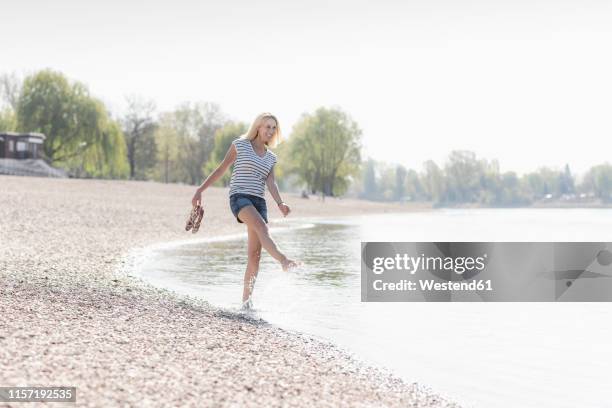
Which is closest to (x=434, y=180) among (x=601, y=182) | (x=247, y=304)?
(x=601, y=182)

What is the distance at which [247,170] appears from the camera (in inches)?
280

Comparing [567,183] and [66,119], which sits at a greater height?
[66,119]

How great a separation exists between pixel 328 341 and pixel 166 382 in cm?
253

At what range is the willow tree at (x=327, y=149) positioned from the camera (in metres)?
80.8

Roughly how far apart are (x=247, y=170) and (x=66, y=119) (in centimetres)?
6021

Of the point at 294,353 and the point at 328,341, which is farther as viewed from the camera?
the point at 328,341

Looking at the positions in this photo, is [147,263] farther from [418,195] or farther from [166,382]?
[418,195]

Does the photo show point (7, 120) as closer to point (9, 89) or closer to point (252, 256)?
point (9, 89)

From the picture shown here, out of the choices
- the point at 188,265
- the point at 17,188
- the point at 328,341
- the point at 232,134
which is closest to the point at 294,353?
the point at 328,341

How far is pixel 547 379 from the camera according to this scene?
5203mm

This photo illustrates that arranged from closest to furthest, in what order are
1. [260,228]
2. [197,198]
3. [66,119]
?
[260,228]
[197,198]
[66,119]

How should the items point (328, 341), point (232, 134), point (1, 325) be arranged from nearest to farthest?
point (1, 325) < point (328, 341) < point (232, 134)

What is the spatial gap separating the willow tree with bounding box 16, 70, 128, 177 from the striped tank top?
5884 centimetres

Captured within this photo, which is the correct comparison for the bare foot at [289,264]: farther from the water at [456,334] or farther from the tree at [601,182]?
the tree at [601,182]
